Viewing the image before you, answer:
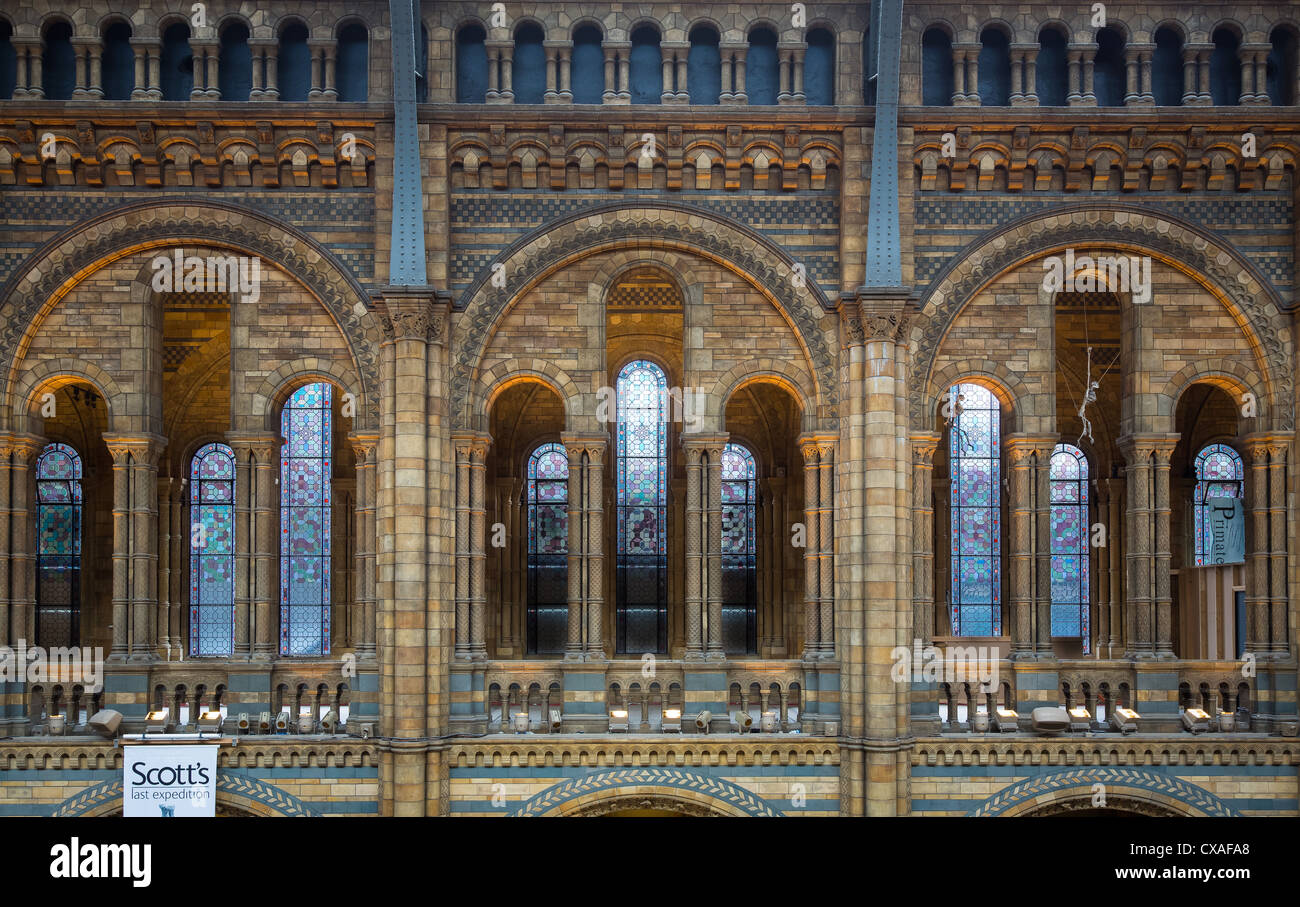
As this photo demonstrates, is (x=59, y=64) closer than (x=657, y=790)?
No

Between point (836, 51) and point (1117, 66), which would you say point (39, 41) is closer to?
point (836, 51)

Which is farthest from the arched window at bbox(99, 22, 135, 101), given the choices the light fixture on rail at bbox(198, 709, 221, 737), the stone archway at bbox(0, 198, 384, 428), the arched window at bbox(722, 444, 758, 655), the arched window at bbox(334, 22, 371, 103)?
the arched window at bbox(722, 444, 758, 655)

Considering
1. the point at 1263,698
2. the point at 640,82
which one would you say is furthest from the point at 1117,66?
the point at 1263,698

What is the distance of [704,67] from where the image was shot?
672 inches

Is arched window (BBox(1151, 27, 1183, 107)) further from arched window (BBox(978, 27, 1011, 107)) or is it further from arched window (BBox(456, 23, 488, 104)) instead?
arched window (BBox(456, 23, 488, 104))

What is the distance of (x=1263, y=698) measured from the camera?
16.6 meters

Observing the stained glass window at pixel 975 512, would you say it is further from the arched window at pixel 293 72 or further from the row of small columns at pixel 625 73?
the arched window at pixel 293 72

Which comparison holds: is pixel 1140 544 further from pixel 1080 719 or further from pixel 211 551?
pixel 211 551

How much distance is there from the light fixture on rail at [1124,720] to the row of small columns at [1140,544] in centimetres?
85

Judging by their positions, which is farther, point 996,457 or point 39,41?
point 996,457

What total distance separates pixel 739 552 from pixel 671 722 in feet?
19.9

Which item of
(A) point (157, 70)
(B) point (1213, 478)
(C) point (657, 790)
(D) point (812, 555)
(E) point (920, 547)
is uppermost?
(A) point (157, 70)

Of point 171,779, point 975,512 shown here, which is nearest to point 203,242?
point 171,779

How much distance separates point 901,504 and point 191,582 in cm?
1331
